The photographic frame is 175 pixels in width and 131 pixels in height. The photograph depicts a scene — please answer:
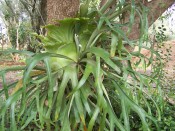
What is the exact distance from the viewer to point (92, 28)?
2027mm

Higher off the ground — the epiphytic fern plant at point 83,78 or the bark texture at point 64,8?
the bark texture at point 64,8

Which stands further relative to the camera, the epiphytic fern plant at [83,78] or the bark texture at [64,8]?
the bark texture at [64,8]

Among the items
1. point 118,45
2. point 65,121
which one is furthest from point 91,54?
point 65,121

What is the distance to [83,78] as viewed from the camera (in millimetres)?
1664

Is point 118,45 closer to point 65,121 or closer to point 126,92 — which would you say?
point 126,92

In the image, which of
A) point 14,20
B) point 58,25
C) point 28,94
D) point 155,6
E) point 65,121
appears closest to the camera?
point 65,121

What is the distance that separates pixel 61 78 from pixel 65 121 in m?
0.31

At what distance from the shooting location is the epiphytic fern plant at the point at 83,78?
1.69 meters

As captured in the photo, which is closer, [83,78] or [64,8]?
[83,78]

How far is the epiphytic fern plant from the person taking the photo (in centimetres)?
169

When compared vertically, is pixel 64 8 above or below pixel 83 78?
above

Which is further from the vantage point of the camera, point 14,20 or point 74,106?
point 14,20

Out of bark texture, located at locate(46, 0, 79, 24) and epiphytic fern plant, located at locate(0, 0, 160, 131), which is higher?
bark texture, located at locate(46, 0, 79, 24)

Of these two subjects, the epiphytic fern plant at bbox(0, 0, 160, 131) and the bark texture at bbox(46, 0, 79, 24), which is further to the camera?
the bark texture at bbox(46, 0, 79, 24)
